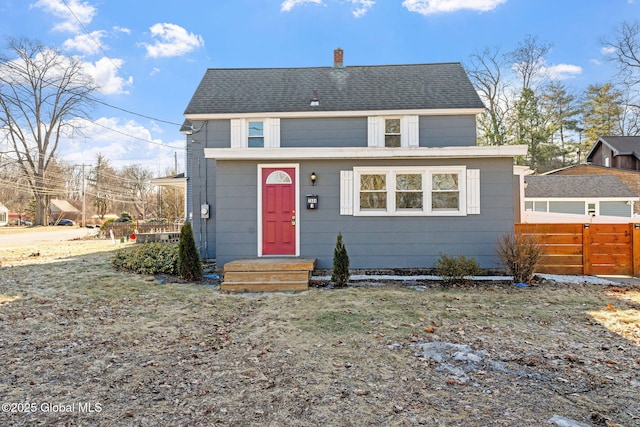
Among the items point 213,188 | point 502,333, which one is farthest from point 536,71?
point 502,333

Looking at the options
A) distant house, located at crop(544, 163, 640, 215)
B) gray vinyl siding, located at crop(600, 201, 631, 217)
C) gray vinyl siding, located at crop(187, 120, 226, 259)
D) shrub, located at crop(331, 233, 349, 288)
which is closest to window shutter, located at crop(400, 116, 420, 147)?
shrub, located at crop(331, 233, 349, 288)

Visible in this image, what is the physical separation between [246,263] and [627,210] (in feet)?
78.5

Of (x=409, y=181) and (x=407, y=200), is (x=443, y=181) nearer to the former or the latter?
(x=409, y=181)

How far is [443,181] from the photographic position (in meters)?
8.49

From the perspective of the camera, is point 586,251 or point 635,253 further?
point 586,251

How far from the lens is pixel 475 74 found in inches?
1110

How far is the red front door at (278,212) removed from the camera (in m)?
8.63

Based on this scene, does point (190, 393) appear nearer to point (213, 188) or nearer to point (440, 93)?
point (213, 188)

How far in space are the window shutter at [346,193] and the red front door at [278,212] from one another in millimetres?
1165

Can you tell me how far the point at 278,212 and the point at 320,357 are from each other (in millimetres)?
5121

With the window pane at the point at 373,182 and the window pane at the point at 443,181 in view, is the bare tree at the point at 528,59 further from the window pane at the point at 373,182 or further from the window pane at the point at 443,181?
the window pane at the point at 373,182

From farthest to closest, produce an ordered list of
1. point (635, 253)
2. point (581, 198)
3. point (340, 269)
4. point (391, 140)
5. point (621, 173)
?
point (621, 173) → point (581, 198) → point (391, 140) → point (635, 253) → point (340, 269)

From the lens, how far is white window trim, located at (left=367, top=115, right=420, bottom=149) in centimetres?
1081

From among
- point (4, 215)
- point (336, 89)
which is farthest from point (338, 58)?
point (4, 215)
